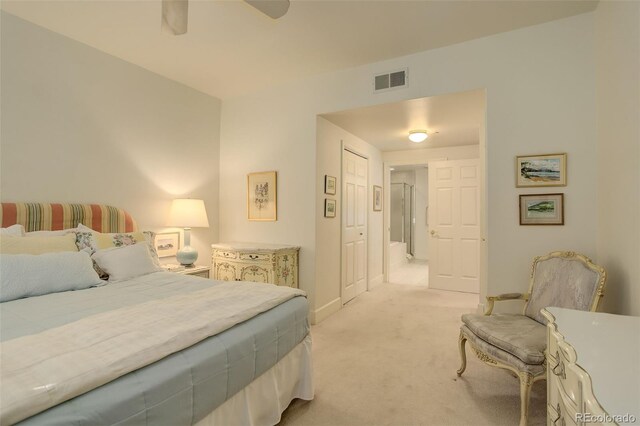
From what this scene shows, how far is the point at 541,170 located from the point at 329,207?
2.15m

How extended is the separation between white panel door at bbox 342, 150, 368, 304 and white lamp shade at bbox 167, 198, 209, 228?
180cm

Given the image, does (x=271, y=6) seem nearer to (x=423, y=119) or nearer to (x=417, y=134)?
(x=423, y=119)

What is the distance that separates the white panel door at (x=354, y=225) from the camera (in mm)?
4270

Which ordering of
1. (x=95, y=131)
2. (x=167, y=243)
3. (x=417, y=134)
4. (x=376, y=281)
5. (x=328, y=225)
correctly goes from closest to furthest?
(x=95, y=131), (x=167, y=243), (x=328, y=225), (x=417, y=134), (x=376, y=281)

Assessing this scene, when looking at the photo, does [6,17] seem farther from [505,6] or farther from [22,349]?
[505,6]

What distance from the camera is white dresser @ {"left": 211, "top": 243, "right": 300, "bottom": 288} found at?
3297 mm

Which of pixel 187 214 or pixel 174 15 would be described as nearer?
pixel 174 15

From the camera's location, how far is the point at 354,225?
181 inches

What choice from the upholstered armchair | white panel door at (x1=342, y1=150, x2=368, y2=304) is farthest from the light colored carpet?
white panel door at (x1=342, y1=150, x2=368, y2=304)

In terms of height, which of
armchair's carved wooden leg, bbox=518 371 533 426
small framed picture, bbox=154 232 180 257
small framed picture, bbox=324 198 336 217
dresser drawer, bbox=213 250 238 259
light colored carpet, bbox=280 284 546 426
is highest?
small framed picture, bbox=324 198 336 217

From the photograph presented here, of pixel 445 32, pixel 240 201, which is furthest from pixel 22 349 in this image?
pixel 445 32

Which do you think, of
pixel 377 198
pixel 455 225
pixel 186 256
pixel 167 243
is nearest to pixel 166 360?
pixel 186 256

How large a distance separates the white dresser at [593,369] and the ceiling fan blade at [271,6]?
2.08 m

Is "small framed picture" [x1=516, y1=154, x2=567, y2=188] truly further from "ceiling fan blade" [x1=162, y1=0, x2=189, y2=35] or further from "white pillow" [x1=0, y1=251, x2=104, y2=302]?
"white pillow" [x1=0, y1=251, x2=104, y2=302]
